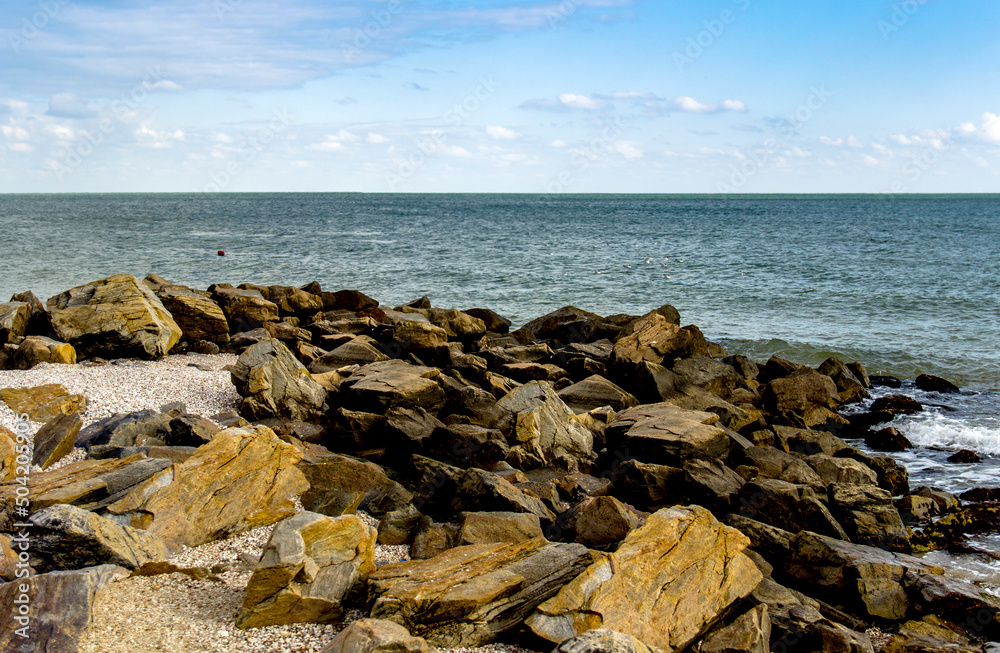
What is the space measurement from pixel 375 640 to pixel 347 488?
14.5 feet

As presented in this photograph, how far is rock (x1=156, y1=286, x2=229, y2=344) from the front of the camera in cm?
→ 1827

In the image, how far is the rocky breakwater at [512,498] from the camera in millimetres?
7055

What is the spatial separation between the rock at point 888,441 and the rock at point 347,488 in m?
11.0

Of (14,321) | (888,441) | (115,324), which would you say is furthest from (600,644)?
(14,321)

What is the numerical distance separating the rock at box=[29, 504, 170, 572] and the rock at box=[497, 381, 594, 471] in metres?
6.00

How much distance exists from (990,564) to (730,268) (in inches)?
1468

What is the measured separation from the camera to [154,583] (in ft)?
24.2

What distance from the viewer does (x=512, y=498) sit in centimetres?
950

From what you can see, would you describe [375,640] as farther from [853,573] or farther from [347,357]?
[347,357]

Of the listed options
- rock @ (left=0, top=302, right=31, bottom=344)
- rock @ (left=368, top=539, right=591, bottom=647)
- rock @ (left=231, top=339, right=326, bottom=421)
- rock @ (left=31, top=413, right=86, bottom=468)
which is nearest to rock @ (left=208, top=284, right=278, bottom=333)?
rock @ (left=0, top=302, right=31, bottom=344)

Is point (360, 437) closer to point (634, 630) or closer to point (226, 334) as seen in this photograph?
point (634, 630)

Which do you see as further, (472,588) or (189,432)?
(189,432)

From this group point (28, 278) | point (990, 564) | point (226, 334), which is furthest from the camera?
point (28, 278)

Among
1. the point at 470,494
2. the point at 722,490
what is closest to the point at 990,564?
the point at 722,490
